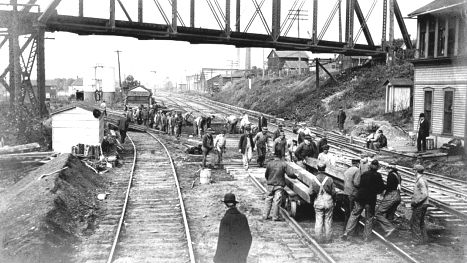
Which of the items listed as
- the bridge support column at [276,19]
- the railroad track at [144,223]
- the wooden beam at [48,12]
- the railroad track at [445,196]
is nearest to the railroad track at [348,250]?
the railroad track at [144,223]

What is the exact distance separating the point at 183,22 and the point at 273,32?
652cm

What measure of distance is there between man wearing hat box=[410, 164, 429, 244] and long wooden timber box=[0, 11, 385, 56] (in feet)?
63.7

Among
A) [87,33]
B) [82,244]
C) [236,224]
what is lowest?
[82,244]

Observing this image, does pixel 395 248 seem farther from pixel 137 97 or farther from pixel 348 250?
pixel 137 97

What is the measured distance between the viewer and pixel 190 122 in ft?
124

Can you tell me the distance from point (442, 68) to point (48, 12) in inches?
709

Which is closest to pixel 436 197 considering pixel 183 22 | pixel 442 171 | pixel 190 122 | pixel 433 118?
pixel 442 171

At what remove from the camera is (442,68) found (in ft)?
74.9

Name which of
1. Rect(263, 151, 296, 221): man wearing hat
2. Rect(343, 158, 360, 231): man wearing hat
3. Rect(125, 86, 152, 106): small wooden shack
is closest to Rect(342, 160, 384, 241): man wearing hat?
Rect(343, 158, 360, 231): man wearing hat

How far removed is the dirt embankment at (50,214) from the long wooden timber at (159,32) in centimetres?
1124

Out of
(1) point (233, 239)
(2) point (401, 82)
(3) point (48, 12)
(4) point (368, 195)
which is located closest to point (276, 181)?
(4) point (368, 195)

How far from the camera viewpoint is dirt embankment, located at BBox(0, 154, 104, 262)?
29.0 ft

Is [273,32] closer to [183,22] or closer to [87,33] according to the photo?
[183,22]

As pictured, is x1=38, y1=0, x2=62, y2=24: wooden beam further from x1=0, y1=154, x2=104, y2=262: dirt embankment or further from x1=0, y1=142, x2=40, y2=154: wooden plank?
x1=0, y1=154, x2=104, y2=262: dirt embankment
